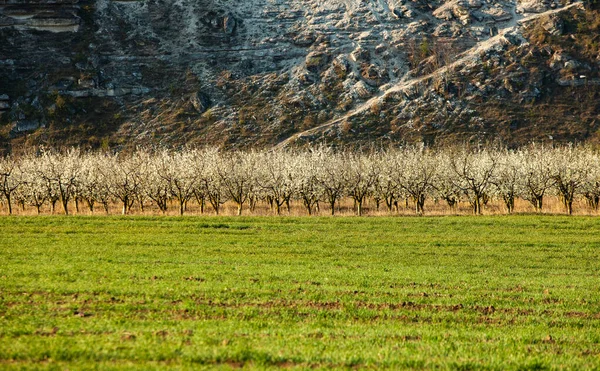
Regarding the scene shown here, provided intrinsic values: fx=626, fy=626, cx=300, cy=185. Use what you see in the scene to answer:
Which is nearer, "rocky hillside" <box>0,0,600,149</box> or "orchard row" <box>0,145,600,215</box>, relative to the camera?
"orchard row" <box>0,145,600,215</box>

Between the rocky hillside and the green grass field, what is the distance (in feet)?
222

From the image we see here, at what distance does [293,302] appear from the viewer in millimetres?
15164

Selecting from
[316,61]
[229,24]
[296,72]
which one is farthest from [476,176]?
[229,24]

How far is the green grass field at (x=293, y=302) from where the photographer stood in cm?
1013

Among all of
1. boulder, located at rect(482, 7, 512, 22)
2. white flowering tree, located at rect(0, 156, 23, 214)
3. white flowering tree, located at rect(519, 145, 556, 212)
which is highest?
boulder, located at rect(482, 7, 512, 22)

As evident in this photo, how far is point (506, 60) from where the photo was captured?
110 m

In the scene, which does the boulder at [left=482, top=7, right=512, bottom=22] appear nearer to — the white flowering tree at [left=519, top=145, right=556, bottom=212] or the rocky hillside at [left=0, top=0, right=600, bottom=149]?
the rocky hillside at [left=0, top=0, right=600, bottom=149]

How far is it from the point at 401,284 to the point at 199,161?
148ft

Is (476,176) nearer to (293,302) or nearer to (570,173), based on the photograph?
(570,173)

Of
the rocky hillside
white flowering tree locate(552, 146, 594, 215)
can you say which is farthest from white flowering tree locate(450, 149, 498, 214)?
the rocky hillside

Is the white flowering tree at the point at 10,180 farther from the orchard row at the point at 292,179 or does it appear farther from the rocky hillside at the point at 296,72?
the rocky hillside at the point at 296,72

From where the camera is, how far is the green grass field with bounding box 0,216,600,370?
10.1m

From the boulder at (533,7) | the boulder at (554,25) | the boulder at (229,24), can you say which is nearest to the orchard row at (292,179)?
the boulder at (554,25)

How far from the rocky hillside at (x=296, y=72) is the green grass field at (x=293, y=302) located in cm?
6765
